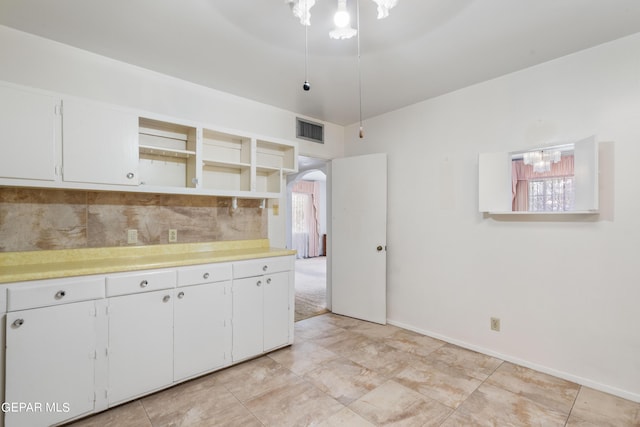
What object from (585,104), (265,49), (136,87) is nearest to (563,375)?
(585,104)

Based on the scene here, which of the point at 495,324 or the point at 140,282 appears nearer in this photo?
the point at 140,282

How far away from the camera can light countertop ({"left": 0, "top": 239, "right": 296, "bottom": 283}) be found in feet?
5.78

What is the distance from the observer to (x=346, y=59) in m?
2.36

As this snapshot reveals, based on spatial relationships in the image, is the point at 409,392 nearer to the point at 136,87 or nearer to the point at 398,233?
the point at 398,233

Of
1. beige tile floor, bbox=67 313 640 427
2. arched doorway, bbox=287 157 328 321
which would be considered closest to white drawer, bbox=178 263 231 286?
beige tile floor, bbox=67 313 640 427

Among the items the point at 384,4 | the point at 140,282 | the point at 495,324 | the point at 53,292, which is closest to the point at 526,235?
the point at 495,324

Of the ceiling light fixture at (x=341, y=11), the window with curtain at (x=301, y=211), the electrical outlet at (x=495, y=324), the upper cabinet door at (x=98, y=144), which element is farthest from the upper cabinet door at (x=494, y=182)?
the window with curtain at (x=301, y=211)

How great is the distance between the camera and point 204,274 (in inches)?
90.8

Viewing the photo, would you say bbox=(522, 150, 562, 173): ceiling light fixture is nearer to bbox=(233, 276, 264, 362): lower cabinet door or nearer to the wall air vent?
the wall air vent

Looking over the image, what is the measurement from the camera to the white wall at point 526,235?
2102 millimetres

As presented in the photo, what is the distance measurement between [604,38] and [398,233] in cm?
229

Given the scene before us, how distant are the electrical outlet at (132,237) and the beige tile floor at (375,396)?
1.18m

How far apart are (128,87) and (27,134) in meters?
0.82

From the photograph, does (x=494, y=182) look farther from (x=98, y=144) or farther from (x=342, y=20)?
(x=98, y=144)
